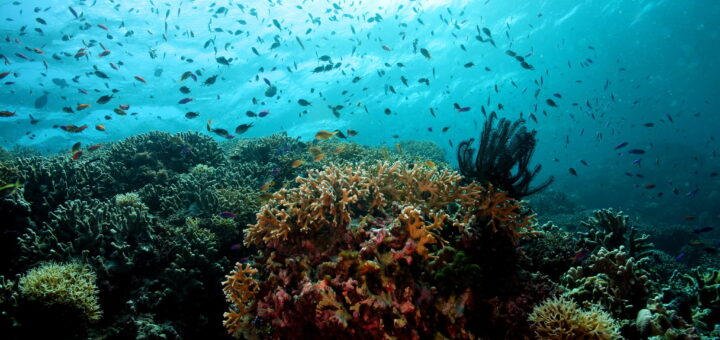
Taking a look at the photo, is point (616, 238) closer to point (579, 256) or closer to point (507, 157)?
point (579, 256)

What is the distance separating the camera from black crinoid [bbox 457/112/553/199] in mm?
4117

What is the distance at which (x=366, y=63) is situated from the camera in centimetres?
3531

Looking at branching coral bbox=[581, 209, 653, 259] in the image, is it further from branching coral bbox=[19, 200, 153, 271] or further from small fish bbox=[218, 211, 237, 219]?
branching coral bbox=[19, 200, 153, 271]

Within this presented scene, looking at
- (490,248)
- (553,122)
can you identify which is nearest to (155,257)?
(490,248)

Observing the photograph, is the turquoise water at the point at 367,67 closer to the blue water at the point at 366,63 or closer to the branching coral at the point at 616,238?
the blue water at the point at 366,63

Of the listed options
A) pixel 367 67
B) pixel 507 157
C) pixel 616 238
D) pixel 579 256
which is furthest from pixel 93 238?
pixel 367 67

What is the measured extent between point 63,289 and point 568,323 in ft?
19.3

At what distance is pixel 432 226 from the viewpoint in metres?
3.36

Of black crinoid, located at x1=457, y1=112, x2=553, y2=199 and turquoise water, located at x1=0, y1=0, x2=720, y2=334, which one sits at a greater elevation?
turquoise water, located at x1=0, y1=0, x2=720, y2=334

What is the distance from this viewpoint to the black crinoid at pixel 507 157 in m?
4.12

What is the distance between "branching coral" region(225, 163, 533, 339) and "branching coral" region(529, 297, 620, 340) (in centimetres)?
54

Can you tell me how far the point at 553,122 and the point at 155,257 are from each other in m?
86.7

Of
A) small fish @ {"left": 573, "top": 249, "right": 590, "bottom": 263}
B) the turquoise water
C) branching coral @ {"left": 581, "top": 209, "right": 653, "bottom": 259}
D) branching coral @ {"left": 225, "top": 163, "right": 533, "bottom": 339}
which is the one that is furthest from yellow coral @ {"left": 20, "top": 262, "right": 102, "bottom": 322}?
branching coral @ {"left": 581, "top": 209, "right": 653, "bottom": 259}

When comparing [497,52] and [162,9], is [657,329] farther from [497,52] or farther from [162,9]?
[497,52]
